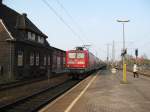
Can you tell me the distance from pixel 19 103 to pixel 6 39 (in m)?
21.6

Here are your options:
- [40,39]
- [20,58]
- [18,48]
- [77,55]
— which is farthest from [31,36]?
[77,55]

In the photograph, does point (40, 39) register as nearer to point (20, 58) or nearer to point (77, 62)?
point (20, 58)

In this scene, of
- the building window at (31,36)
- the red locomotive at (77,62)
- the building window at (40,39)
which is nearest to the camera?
the red locomotive at (77,62)

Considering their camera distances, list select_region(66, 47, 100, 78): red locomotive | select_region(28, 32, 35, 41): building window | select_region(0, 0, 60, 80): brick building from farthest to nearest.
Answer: select_region(28, 32, 35, 41): building window < select_region(0, 0, 60, 80): brick building < select_region(66, 47, 100, 78): red locomotive

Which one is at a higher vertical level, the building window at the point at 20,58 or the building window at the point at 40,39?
the building window at the point at 40,39

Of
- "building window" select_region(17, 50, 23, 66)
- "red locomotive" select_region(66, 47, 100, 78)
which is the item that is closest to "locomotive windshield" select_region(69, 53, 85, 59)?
"red locomotive" select_region(66, 47, 100, 78)

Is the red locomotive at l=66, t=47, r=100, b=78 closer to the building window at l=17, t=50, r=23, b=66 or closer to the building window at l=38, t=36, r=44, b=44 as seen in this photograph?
the building window at l=17, t=50, r=23, b=66

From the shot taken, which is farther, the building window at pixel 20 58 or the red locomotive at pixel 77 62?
the building window at pixel 20 58

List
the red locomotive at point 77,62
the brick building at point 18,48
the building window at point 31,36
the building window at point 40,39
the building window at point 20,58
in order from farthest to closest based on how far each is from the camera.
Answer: the building window at point 40,39, the building window at point 31,36, the building window at point 20,58, the brick building at point 18,48, the red locomotive at point 77,62

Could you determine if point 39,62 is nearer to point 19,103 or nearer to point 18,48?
point 18,48

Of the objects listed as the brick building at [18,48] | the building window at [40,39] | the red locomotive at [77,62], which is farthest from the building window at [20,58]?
the building window at [40,39]

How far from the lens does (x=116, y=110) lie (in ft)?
36.4

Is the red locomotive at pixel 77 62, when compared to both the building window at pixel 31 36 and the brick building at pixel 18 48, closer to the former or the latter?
the brick building at pixel 18 48

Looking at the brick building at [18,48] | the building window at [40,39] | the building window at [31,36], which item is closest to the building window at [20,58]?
Answer: the brick building at [18,48]
